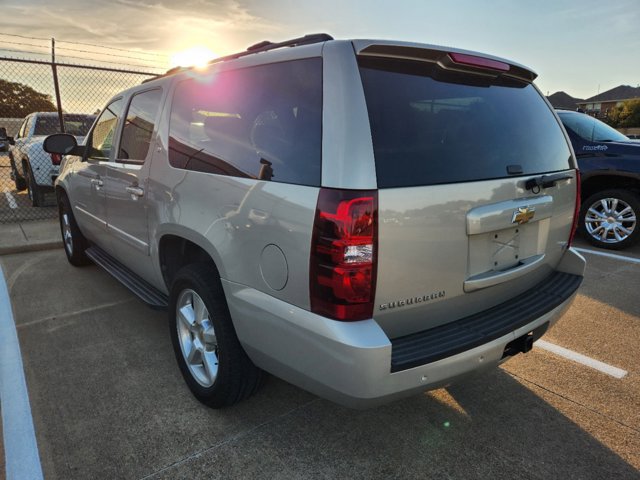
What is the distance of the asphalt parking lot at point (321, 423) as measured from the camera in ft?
7.38

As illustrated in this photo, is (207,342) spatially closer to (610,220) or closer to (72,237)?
(72,237)

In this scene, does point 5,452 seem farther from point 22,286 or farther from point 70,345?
point 22,286

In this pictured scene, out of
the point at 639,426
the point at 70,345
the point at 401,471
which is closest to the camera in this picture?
the point at 401,471

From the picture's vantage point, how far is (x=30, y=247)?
6145 mm

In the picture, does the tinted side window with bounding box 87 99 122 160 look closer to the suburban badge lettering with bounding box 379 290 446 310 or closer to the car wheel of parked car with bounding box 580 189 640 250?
the suburban badge lettering with bounding box 379 290 446 310

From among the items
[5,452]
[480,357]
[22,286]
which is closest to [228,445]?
[5,452]

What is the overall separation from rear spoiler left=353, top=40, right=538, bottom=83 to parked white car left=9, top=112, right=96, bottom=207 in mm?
8165

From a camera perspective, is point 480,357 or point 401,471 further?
point 401,471

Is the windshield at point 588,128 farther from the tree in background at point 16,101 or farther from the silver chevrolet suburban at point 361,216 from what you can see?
the tree in background at point 16,101

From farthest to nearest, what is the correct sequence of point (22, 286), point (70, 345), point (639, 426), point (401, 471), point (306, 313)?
point (22, 286) → point (70, 345) → point (639, 426) → point (401, 471) → point (306, 313)

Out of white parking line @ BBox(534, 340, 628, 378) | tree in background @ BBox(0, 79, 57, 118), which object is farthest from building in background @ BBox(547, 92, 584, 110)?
white parking line @ BBox(534, 340, 628, 378)

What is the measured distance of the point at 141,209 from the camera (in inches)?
Answer: 126

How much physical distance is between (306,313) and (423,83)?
118 cm

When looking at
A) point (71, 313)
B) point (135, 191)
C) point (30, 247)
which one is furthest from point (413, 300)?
point (30, 247)
